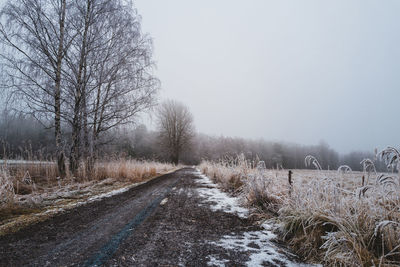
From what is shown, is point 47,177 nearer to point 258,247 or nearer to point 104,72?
point 104,72

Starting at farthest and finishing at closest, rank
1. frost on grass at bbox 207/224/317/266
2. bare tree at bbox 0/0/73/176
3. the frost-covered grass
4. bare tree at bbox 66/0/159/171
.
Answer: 1. bare tree at bbox 66/0/159/171
2. bare tree at bbox 0/0/73/176
3. frost on grass at bbox 207/224/317/266
4. the frost-covered grass

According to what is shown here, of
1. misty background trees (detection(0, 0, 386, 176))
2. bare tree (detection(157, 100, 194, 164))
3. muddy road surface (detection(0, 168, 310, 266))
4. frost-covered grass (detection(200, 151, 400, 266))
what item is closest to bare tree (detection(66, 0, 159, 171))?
misty background trees (detection(0, 0, 386, 176))

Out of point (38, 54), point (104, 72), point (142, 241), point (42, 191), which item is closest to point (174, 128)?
point (104, 72)

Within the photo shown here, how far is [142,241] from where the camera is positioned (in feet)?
6.40

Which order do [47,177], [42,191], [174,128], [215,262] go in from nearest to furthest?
1. [215,262]
2. [42,191]
3. [47,177]
4. [174,128]

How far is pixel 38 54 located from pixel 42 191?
4.83 m


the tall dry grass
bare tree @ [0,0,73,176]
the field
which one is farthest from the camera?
bare tree @ [0,0,73,176]

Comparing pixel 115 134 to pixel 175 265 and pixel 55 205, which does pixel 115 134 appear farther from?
pixel 175 265

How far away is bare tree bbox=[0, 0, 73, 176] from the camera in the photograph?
5844mm

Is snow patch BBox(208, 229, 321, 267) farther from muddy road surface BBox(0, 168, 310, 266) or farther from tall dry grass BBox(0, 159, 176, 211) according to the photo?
tall dry grass BBox(0, 159, 176, 211)

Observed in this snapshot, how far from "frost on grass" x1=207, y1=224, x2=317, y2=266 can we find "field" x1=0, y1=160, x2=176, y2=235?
8.48 feet

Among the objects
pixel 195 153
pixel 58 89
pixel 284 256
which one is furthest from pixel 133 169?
pixel 195 153

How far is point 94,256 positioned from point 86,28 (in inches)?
326

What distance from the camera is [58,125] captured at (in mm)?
6535
